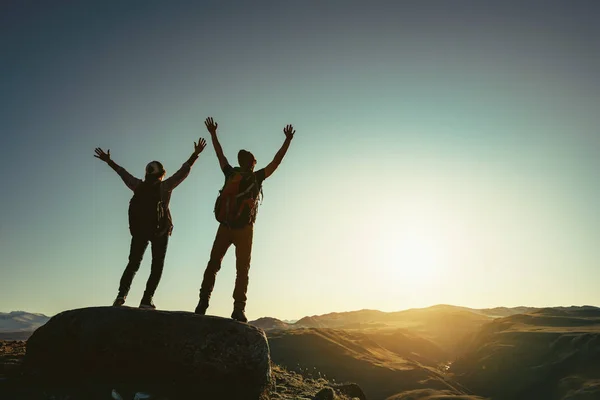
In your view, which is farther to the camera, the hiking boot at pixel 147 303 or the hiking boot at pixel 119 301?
the hiking boot at pixel 147 303

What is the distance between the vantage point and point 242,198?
7.60 meters

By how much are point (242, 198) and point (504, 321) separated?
691 feet

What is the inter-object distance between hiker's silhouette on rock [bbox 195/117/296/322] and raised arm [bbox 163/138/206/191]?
1.14 m

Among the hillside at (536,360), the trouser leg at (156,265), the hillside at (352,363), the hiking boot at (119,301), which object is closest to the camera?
the hiking boot at (119,301)

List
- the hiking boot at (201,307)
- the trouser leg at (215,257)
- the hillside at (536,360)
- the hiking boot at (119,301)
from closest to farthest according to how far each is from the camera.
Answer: the hiking boot at (201,307), the trouser leg at (215,257), the hiking boot at (119,301), the hillside at (536,360)

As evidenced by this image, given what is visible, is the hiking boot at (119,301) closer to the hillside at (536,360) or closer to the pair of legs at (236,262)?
the pair of legs at (236,262)

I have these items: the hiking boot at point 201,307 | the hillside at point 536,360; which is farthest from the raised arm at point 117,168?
the hillside at point 536,360

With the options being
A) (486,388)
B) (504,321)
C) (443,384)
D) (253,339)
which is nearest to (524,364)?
(486,388)

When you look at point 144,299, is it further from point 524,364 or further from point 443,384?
point 524,364

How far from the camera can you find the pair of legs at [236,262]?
7531mm

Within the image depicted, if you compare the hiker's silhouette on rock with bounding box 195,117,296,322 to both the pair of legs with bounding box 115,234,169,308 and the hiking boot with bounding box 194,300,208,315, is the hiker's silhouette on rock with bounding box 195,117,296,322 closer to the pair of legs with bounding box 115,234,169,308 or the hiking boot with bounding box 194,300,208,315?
the hiking boot with bounding box 194,300,208,315

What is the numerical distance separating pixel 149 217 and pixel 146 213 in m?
0.10

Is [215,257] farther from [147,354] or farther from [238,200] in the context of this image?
[147,354]

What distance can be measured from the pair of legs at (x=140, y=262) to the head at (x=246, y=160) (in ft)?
7.82
